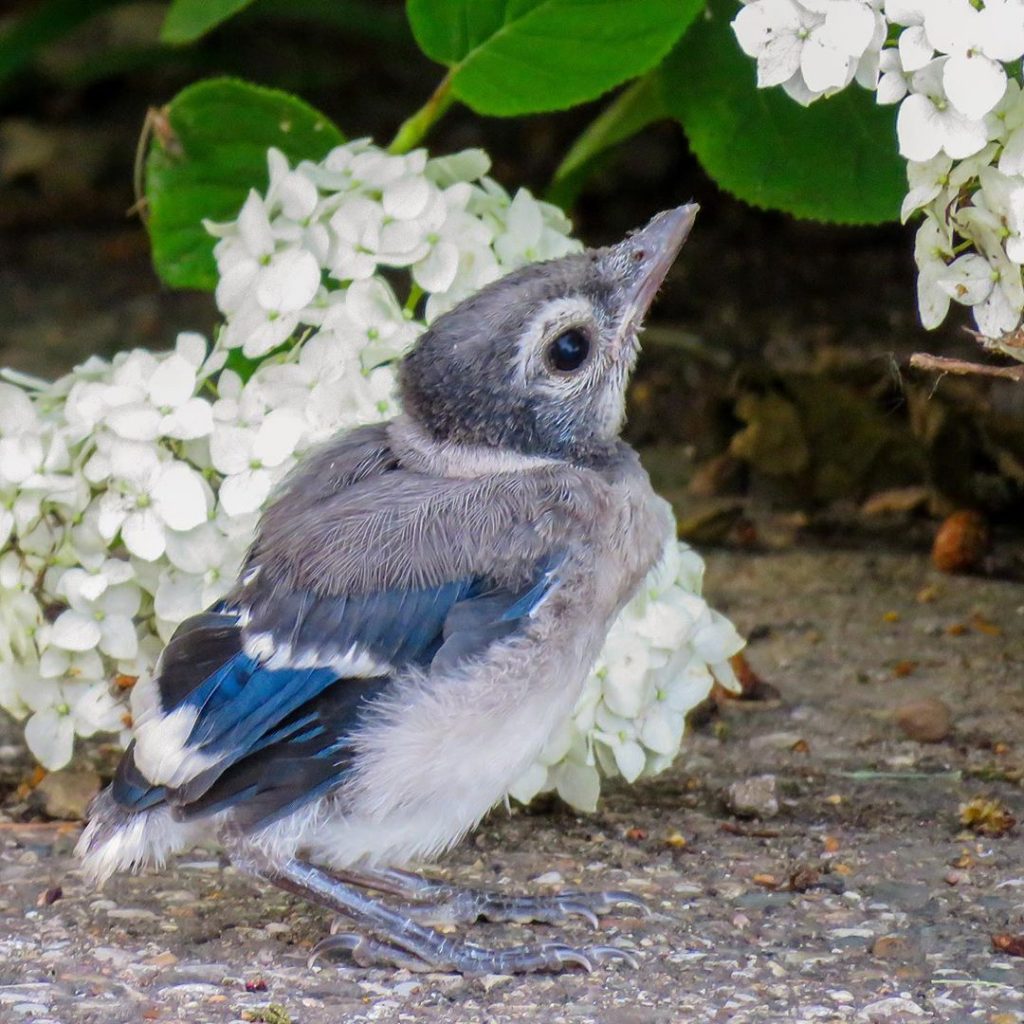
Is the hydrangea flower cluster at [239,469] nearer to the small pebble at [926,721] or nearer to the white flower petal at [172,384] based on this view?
the white flower petal at [172,384]

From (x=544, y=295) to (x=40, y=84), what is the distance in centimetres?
510

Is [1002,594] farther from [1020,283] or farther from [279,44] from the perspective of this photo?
[279,44]

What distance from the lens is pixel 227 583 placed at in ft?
10.6

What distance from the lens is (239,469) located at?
318cm

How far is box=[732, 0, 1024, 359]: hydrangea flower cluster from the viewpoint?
2.59 metres

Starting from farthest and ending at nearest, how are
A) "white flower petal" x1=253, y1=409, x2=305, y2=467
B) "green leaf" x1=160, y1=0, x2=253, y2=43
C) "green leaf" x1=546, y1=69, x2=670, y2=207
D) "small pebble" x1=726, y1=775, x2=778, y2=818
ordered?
"green leaf" x1=546, y1=69, x2=670, y2=207, "green leaf" x1=160, y1=0, x2=253, y2=43, "small pebble" x1=726, y1=775, x2=778, y2=818, "white flower petal" x1=253, y1=409, x2=305, y2=467

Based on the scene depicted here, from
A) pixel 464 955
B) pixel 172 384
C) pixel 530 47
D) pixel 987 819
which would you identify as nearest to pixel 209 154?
pixel 530 47

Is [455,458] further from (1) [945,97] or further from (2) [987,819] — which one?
(2) [987,819]

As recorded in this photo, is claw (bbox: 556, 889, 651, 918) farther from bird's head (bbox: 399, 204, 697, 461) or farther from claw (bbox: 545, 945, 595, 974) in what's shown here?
bird's head (bbox: 399, 204, 697, 461)

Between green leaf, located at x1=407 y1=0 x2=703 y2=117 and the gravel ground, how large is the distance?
4.39 feet

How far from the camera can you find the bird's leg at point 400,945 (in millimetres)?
2904

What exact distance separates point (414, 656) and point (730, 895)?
698 millimetres

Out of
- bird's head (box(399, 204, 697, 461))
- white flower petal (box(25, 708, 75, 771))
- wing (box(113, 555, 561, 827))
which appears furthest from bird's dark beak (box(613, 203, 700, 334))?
white flower petal (box(25, 708, 75, 771))

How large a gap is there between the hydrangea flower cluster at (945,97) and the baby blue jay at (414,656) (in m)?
0.62
